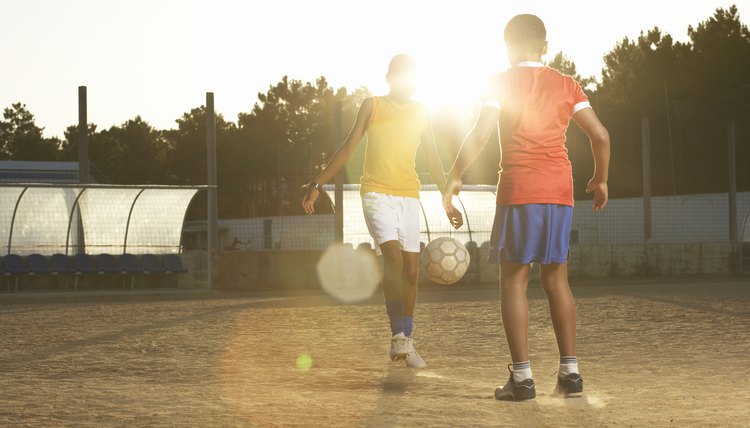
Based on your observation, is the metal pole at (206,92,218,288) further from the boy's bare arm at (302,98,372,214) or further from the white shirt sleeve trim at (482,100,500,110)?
the white shirt sleeve trim at (482,100,500,110)

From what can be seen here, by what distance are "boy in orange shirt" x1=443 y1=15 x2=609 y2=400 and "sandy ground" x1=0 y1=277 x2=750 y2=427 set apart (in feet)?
1.11

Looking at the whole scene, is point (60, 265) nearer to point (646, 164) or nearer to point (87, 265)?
point (87, 265)

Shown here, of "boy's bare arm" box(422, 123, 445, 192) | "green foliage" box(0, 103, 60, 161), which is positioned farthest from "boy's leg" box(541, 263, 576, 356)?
"green foliage" box(0, 103, 60, 161)

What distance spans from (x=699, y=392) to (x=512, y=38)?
7.05 ft

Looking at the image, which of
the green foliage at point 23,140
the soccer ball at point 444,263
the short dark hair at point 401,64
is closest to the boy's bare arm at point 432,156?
the short dark hair at point 401,64

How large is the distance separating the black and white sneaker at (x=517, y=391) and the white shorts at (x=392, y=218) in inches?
73.5

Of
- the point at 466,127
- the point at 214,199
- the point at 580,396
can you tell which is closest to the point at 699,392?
the point at 580,396

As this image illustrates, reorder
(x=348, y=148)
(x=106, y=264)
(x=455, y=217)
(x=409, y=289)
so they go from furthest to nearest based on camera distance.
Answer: (x=106, y=264) < (x=409, y=289) < (x=348, y=148) < (x=455, y=217)

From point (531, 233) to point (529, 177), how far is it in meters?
0.28

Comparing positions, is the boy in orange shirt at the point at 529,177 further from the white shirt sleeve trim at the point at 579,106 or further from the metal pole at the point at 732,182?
the metal pole at the point at 732,182

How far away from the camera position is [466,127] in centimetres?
6000

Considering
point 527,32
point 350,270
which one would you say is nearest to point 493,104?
point 527,32

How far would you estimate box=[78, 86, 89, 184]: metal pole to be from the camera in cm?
2098

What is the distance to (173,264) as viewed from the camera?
21.7 m
